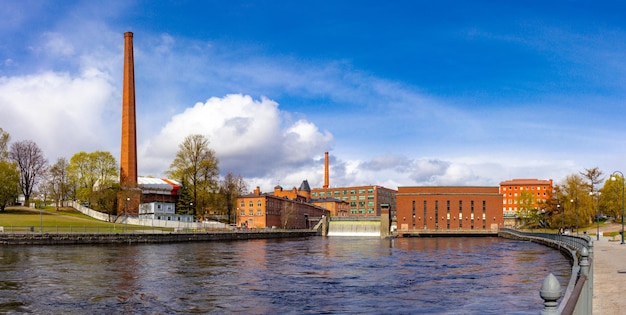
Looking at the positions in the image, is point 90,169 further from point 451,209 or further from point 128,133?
point 451,209

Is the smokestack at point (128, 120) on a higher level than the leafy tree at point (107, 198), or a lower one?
higher

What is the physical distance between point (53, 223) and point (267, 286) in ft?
224

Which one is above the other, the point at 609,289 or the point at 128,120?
the point at 128,120

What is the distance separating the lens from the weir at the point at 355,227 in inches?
5340

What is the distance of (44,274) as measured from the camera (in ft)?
114

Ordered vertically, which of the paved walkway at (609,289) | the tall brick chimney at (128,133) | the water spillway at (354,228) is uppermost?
the tall brick chimney at (128,133)

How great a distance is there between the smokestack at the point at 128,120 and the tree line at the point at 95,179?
401 centimetres

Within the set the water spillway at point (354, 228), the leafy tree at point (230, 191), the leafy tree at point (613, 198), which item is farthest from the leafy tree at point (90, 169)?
the leafy tree at point (613, 198)

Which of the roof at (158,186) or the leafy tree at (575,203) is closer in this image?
the leafy tree at (575,203)

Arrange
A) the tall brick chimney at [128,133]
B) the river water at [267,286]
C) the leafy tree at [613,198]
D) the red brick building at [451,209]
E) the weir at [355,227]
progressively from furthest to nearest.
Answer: the red brick building at [451,209] < the weir at [355,227] < the leafy tree at [613,198] < the tall brick chimney at [128,133] < the river water at [267,286]

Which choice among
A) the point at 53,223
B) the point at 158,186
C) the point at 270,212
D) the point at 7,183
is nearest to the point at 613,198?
the point at 270,212

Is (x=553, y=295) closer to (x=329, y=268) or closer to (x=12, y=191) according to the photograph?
(x=329, y=268)

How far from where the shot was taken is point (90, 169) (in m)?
120

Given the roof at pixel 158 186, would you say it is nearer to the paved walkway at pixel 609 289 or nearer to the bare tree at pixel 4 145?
the bare tree at pixel 4 145
